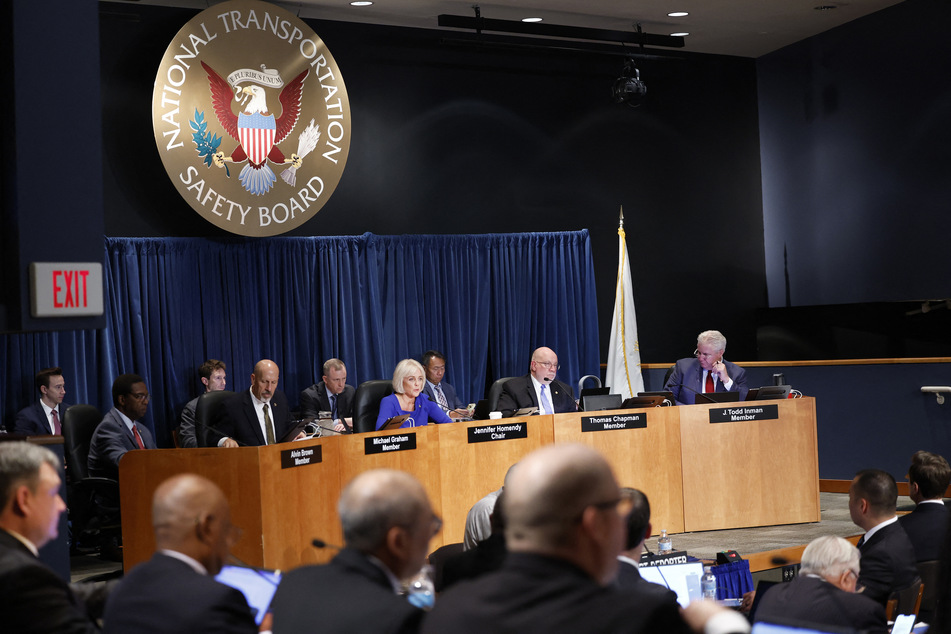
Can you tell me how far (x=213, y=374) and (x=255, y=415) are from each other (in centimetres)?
139

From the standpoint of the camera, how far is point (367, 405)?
26.9 ft

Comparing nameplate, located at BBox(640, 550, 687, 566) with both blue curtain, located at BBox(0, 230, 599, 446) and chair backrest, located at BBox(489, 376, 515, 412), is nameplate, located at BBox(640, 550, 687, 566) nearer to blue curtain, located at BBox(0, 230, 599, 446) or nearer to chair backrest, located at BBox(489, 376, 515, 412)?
chair backrest, located at BBox(489, 376, 515, 412)

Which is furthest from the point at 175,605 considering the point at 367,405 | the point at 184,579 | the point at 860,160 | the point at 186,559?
the point at 860,160

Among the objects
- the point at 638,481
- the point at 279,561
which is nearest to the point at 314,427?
the point at 279,561

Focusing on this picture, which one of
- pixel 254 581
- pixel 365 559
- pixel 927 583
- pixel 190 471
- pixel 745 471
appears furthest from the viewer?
pixel 745 471

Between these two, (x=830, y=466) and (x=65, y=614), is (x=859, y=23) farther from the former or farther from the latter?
(x=65, y=614)

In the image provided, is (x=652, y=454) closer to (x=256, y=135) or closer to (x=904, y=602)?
(x=904, y=602)

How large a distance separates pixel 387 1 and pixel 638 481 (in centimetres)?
476

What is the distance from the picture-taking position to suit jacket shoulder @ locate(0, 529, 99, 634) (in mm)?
2434

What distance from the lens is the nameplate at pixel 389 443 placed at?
673cm

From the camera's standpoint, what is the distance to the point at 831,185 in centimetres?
1145

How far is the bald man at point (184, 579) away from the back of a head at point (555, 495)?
0.89 metres

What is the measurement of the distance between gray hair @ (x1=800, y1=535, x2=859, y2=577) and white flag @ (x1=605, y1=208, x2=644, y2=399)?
681 centimetres

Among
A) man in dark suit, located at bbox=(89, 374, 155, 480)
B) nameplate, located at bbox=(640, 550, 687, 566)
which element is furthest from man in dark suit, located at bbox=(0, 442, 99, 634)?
man in dark suit, located at bbox=(89, 374, 155, 480)
